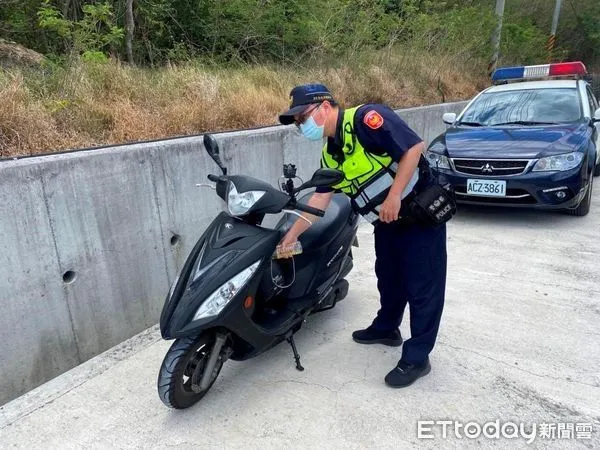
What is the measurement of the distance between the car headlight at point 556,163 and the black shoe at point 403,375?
323 cm

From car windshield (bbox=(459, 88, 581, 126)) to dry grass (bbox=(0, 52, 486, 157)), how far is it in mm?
1961

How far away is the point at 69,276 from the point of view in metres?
2.88

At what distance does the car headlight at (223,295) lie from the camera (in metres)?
2.24

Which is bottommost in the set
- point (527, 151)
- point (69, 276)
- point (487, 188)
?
point (487, 188)

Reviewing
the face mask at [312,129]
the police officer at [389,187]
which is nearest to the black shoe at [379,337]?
the police officer at [389,187]

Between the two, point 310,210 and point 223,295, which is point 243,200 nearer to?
point 310,210

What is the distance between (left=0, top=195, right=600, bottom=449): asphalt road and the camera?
7.58ft

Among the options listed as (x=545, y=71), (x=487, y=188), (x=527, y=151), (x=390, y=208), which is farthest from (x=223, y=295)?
(x=545, y=71)

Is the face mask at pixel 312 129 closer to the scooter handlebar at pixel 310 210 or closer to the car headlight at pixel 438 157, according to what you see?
the scooter handlebar at pixel 310 210

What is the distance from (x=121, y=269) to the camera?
10.4 feet

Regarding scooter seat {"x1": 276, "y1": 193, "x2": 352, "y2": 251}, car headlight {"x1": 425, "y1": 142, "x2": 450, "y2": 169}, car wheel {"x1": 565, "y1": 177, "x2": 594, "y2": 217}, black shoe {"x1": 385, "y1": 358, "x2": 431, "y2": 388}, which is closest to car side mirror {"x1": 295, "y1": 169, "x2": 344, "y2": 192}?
scooter seat {"x1": 276, "y1": 193, "x2": 352, "y2": 251}

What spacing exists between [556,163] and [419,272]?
3315mm

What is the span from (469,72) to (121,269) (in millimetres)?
11223

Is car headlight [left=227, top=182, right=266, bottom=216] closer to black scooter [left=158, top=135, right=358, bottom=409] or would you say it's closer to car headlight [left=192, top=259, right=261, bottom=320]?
black scooter [left=158, top=135, right=358, bottom=409]
